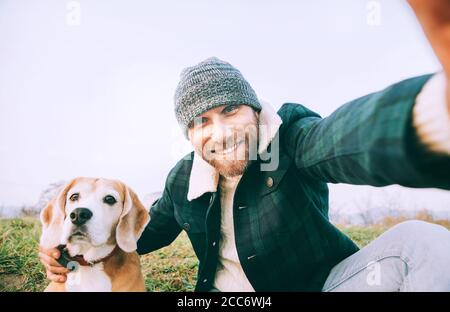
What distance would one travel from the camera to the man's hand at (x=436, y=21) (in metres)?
0.54

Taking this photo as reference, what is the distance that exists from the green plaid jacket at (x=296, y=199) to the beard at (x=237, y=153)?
5cm

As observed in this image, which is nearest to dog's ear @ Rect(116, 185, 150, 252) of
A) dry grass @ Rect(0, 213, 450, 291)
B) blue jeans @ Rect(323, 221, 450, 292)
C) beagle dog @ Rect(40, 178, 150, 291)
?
beagle dog @ Rect(40, 178, 150, 291)

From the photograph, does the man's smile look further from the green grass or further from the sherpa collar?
the green grass

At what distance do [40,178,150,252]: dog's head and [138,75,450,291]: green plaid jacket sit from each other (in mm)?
134

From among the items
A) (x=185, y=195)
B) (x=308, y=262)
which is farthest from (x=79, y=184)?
(x=308, y=262)

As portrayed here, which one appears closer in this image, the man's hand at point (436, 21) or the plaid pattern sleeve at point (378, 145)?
the man's hand at point (436, 21)

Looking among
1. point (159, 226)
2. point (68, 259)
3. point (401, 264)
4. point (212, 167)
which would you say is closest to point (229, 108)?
point (212, 167)

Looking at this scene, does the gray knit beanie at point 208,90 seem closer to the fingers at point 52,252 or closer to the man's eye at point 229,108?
the man's eye at point 229,108

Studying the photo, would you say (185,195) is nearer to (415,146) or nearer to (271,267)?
(271,267)

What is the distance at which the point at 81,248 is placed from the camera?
1641 mm

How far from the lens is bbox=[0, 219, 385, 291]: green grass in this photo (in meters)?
1.88

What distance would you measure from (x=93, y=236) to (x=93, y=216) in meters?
0.10

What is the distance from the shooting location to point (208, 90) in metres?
1.50

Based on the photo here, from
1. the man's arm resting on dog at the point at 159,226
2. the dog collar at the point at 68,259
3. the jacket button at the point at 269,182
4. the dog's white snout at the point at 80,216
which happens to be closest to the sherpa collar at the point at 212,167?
the jacket button at the point at 269,182
